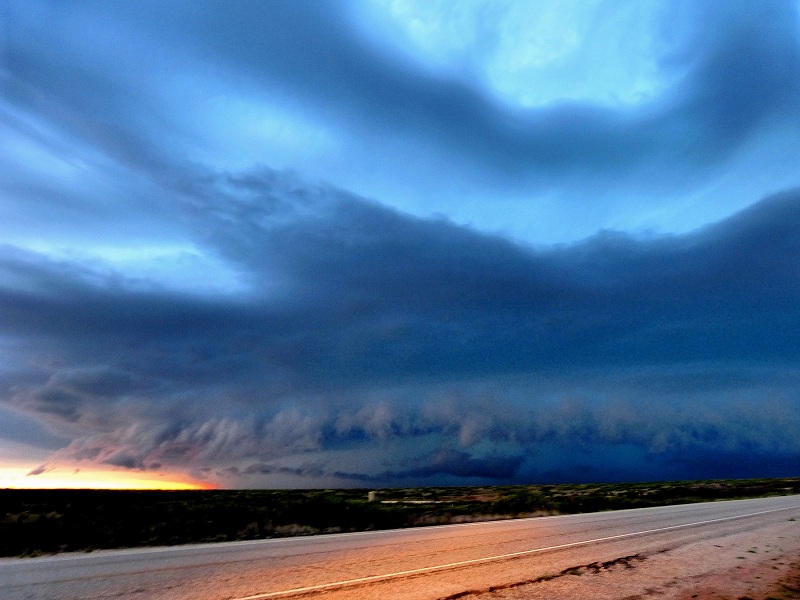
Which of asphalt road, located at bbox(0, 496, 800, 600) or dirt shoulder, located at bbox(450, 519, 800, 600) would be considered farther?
dirt shoulder, located at bbox(450, 519, 800, 600)

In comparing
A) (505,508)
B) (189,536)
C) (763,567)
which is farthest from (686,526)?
(189,536)

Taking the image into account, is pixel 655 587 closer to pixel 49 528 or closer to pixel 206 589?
pixel 206 589

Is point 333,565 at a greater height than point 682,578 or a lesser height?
greater

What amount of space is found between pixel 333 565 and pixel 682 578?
800 centimetres

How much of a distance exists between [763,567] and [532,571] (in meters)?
7.07

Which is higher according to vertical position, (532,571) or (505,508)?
(505,508)

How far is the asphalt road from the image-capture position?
10312 mm

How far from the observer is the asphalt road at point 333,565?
33.8 feet

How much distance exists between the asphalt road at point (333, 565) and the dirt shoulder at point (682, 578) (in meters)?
0.61

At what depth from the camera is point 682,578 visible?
12.8 meters

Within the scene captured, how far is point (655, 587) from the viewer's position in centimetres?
1166

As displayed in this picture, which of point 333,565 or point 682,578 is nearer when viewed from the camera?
point 682,578

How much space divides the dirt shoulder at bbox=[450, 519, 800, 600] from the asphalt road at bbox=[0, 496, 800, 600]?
0.61 m

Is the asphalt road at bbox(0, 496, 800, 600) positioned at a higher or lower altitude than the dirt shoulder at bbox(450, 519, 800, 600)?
higher
